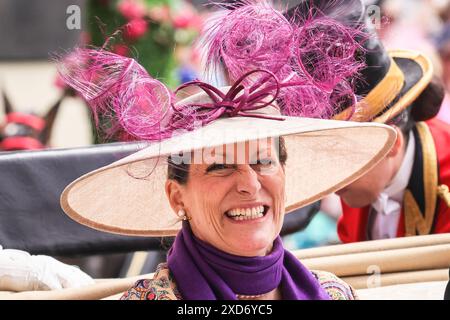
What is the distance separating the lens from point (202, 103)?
6.41 feet

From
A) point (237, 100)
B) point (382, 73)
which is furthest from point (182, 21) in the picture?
point (237, 100)

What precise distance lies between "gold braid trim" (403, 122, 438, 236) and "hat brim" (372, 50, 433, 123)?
158 millimetres

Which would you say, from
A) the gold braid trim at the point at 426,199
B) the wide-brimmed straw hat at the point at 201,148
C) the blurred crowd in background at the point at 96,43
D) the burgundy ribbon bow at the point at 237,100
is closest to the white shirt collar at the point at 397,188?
the gold braid trim at the point at 426,199

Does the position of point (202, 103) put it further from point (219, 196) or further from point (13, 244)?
point (13, 244)

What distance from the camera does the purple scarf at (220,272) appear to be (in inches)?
72.1

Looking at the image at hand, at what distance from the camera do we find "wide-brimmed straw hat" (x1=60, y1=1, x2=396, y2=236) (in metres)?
1.89

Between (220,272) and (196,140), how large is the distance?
24 cm

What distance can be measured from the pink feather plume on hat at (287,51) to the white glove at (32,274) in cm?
71

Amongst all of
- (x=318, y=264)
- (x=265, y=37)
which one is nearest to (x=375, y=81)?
(x=318, y=264)

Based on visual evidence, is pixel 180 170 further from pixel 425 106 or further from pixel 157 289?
pixel 425 106

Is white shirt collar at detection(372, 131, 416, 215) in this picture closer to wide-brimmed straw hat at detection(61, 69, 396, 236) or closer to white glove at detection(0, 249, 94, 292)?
wide-brimmed straw hat at detection(61, 69, 396, 236)
